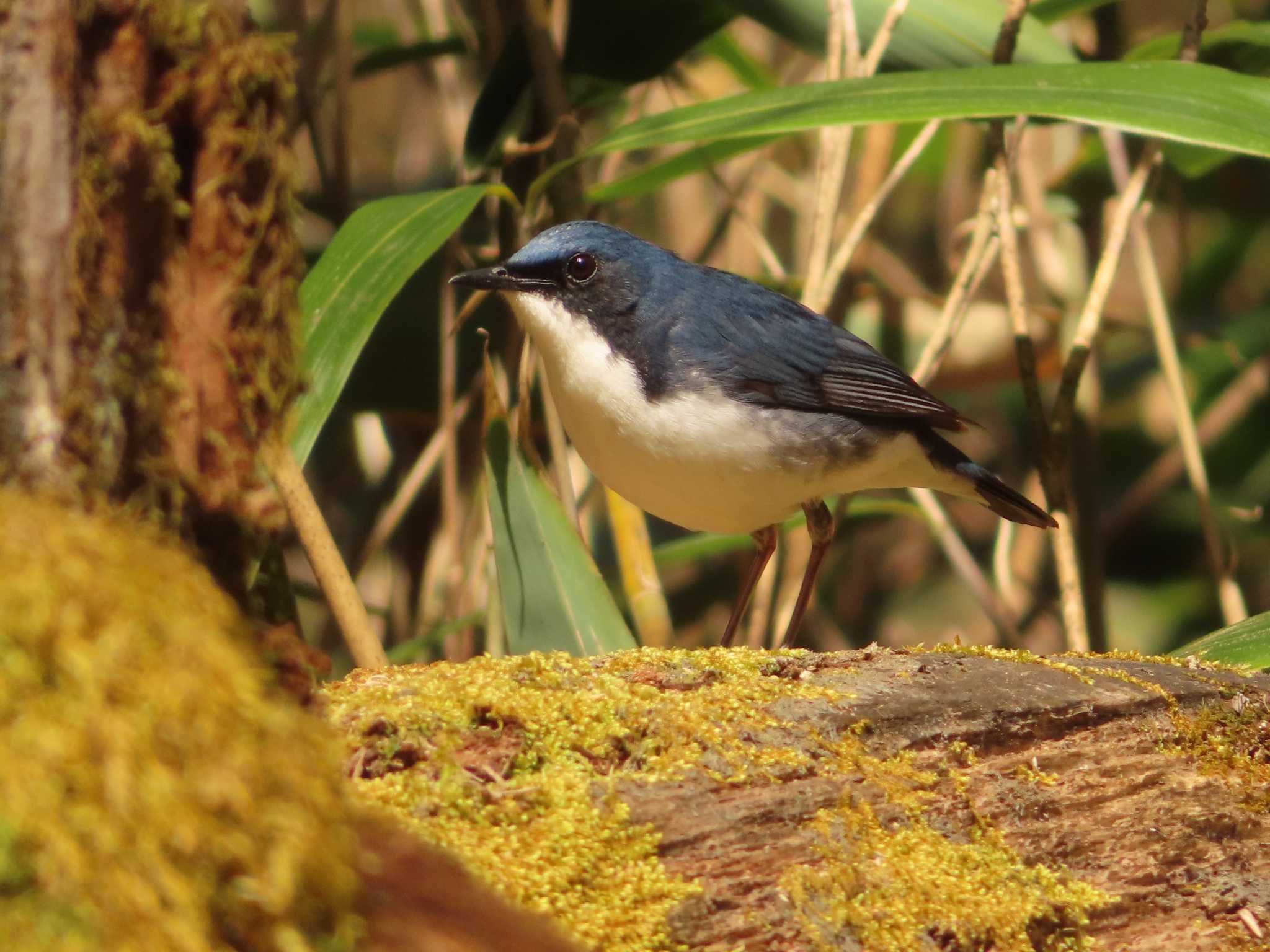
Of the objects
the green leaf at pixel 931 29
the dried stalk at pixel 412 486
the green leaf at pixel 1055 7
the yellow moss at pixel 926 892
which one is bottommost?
the dried stalk at pixel 412 486

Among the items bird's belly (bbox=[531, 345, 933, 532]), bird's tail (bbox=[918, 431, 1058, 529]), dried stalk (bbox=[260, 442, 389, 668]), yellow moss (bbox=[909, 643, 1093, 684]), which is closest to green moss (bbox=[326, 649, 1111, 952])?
yellow moss (bbox=[909, 643, 1093, 684])

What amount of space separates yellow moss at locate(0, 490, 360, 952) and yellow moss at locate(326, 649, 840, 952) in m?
0.46

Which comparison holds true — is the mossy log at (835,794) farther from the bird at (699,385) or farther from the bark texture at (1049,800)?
the bird at (699,385)

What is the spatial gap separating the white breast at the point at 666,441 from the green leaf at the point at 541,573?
0.22 m

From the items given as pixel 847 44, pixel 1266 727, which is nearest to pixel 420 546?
pixel 847 44

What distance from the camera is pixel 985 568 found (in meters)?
7.74

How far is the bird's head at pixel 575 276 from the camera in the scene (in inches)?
143

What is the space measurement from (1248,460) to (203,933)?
22.1 ft

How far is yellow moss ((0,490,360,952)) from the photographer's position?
120cm

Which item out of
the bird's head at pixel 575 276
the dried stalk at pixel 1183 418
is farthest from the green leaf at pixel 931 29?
the bird's head at pixel 575 276

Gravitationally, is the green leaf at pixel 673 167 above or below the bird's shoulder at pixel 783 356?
above

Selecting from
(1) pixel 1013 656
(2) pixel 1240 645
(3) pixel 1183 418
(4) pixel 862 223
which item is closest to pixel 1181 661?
(2) pixel 1240 645

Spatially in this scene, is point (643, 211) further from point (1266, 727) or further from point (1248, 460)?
point (1266, 727)

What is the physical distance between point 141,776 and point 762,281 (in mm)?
4179
